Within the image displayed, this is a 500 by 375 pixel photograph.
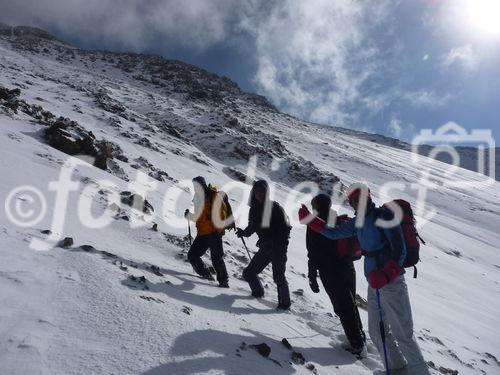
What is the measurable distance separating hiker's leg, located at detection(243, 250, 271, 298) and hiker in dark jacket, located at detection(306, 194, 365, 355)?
998 mm

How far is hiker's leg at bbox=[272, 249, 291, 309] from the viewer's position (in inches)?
246

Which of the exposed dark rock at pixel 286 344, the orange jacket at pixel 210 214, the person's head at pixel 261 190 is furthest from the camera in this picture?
the orange jacket at pixel 210 214

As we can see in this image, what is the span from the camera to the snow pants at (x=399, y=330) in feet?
14.1

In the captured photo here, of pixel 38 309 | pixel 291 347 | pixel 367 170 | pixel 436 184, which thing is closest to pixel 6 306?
pixel 38 309

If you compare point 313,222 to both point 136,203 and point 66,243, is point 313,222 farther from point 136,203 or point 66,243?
point 136,203

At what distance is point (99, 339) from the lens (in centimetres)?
342

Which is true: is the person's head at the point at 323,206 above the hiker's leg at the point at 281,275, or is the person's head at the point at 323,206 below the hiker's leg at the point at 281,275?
above

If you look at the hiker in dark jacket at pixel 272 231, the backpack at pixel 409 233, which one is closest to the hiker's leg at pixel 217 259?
the hiker in dark jacket at pixel 272 231

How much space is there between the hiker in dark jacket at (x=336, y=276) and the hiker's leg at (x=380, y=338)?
511 mm

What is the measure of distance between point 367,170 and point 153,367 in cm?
3706

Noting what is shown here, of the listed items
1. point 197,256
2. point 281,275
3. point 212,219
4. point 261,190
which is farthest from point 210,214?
point 281,275

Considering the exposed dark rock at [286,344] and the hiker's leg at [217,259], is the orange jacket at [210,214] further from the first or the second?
the exposed dark rock at [286,344]

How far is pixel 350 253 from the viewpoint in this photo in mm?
5301

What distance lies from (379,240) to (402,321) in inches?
35.6
